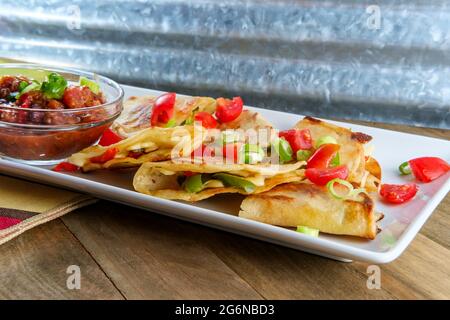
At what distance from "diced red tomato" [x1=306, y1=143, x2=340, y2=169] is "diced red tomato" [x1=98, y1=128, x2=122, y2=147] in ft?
2.46

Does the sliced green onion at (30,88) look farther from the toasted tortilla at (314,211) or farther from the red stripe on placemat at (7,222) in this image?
the toasted tortilla at (314,211)

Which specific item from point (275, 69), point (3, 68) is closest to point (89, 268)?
point (3, 68)

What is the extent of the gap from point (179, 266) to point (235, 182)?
315 millimetres

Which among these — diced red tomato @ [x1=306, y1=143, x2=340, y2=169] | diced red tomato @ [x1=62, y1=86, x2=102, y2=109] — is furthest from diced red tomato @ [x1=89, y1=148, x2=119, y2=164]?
diced red tomato @ [x1=306, y1=143, x2=340, y2=169]

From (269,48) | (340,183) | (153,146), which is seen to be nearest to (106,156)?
(153,146)

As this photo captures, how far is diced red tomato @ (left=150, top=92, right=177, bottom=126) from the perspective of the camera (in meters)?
2.49

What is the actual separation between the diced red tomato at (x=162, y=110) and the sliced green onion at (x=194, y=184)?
1.90ft

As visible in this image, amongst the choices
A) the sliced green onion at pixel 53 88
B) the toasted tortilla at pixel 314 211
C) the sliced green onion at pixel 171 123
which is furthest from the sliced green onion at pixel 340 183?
the sliced green onion at pixel 53 88

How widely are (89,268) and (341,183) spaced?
739 millimetres

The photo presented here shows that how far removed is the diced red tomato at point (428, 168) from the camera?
7.19 feet

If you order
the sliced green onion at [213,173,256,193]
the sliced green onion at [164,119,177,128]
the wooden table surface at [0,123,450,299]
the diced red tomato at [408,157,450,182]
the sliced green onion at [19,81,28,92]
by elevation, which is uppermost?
the sliced green onion at [19,81,28,92]

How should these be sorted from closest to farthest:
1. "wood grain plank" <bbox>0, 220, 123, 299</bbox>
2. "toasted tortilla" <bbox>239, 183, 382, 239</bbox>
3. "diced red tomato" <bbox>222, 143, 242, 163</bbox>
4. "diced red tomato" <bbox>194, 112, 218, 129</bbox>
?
"wood grain plank" <bbox>0, 220, 123, 299</bbox> < "toasted tortilla" <bbox>239, 183, 382, 239</bbox> < "diced red tomato" <bbox>222, 143, 242, 163</bbox> < "diced red tomato" <bbox>194, 112, 218, 129</bbox>

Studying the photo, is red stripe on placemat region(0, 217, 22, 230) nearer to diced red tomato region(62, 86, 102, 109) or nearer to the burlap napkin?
the burlap napkin

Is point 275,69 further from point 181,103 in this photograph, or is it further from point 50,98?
point 50,98
